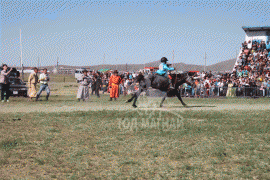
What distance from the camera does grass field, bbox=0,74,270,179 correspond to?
4969 mm

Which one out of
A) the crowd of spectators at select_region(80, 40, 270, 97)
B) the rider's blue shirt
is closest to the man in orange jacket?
the crowd of spectators at select_region(80, 40, 270, 97)

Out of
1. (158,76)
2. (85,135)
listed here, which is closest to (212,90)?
(158,76)

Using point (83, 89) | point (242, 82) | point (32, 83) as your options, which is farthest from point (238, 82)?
point (32, 83)

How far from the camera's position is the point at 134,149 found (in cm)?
642

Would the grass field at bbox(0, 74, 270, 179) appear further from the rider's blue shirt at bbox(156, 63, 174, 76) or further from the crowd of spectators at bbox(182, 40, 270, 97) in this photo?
the crowd of spectators at bbox(182, 40, 270, 97)

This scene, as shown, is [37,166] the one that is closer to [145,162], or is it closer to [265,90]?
[145,162]

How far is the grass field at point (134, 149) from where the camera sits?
4969 mm

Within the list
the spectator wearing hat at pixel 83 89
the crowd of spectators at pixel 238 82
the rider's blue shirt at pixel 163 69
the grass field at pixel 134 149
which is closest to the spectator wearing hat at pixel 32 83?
the spectator wearing hat at pixel 83 89

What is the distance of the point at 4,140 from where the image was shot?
7.17 metres

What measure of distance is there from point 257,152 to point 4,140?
16.2ft

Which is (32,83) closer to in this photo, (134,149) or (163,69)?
(163,69)

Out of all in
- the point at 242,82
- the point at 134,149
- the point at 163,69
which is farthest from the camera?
the point at 242,82

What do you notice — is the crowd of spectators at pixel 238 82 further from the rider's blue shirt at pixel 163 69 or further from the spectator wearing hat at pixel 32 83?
the rider's blue shirt at pixel 163 69

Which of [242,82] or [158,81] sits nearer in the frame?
[158,81]
